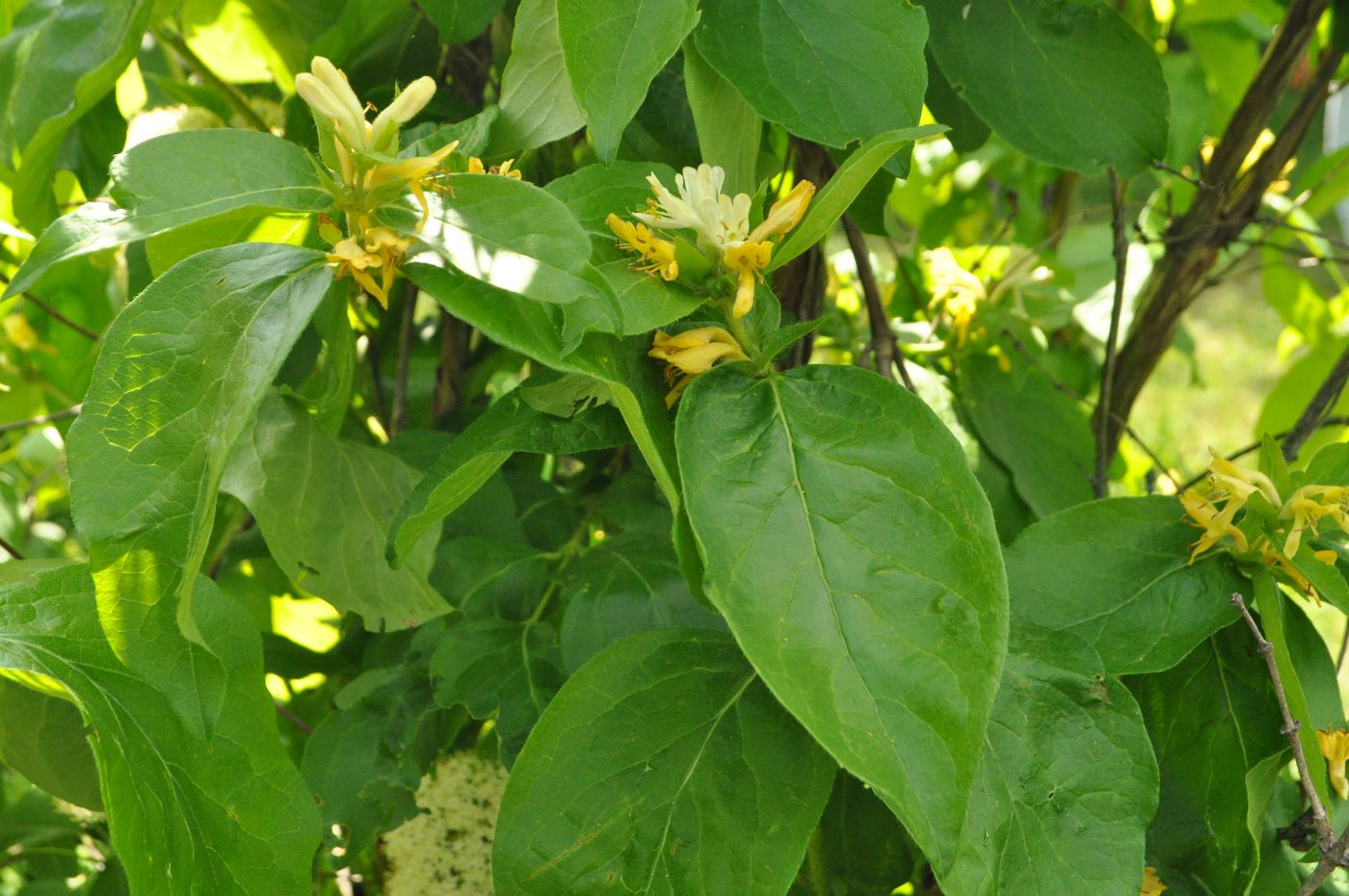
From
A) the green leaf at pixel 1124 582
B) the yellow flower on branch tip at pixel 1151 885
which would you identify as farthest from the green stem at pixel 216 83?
the yellow flower on branch tip at pixel 1151 885

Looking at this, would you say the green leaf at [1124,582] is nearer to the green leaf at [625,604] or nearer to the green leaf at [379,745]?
the green leaf at [625,604]

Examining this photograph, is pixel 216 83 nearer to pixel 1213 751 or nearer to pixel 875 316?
pixel 875 316

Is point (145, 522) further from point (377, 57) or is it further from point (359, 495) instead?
point (377, 57)

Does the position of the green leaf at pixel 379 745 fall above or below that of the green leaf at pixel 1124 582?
below

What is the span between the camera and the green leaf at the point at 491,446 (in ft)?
1.34

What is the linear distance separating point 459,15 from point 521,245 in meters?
0.19

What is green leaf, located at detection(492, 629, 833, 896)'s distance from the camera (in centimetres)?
43

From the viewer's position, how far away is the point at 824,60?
0.45 m

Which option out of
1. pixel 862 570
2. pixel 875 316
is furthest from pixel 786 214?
pixel 875 316

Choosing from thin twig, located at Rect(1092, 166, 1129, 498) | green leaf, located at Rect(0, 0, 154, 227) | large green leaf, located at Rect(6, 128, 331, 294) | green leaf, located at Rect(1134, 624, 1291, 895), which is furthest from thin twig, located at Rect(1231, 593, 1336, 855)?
green leaf, located at Rect(0, 0, 154, 227)

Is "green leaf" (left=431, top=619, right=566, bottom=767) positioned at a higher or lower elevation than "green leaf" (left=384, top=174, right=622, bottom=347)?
lower

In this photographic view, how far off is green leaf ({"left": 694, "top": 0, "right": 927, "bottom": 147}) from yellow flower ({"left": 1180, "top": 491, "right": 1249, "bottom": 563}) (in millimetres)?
191

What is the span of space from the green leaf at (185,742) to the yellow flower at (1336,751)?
15.3 inches

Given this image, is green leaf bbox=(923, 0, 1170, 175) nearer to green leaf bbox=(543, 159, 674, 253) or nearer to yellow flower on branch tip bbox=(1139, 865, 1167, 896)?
green leaf bbox=(543, 159, 674, 253)
